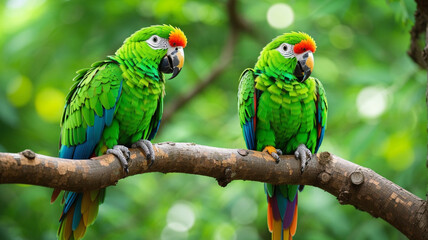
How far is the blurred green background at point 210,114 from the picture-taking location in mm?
4711

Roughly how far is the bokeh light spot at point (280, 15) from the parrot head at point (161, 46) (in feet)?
9.29

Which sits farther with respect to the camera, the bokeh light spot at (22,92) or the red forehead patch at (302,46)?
the bokeh light spot at (22,92)

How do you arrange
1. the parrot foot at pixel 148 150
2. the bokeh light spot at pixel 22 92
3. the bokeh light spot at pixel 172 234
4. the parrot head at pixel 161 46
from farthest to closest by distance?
the bokeh light spot at pixel 22 92
the bokeh light spot at pixel 172 234
the parrot head at pixel 161 46
the parrot foot at pixel 148 150

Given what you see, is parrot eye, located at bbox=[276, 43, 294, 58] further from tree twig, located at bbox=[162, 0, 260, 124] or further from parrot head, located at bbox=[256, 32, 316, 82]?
tree twig, located at bbox=[162, 0, 260, 124]

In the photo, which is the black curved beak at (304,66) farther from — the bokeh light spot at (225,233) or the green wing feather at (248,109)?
the bokeh light spot at (225,233)

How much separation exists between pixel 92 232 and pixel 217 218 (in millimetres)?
1407

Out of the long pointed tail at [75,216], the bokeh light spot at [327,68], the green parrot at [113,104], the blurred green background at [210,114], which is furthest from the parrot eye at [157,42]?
the bokeh light spot at [327,68]

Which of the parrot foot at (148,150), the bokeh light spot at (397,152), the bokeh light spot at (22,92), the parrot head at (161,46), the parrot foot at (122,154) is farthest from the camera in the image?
the bokeh light spot at (22,92)

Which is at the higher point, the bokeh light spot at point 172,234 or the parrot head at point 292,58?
the parrot head at point 292,58

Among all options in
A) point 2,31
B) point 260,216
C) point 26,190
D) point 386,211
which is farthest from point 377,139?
point 2,31

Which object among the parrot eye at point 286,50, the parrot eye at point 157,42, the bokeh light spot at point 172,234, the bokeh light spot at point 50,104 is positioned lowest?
the bokeh light spot at point 172,234

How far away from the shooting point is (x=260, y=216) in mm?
5027

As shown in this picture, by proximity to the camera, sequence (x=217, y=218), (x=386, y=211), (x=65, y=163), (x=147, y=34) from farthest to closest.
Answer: (x=217, y=218)
(x=147, y=34)
(x=386, y=211)
(x=65, y=163)

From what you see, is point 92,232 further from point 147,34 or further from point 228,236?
point 147,34
